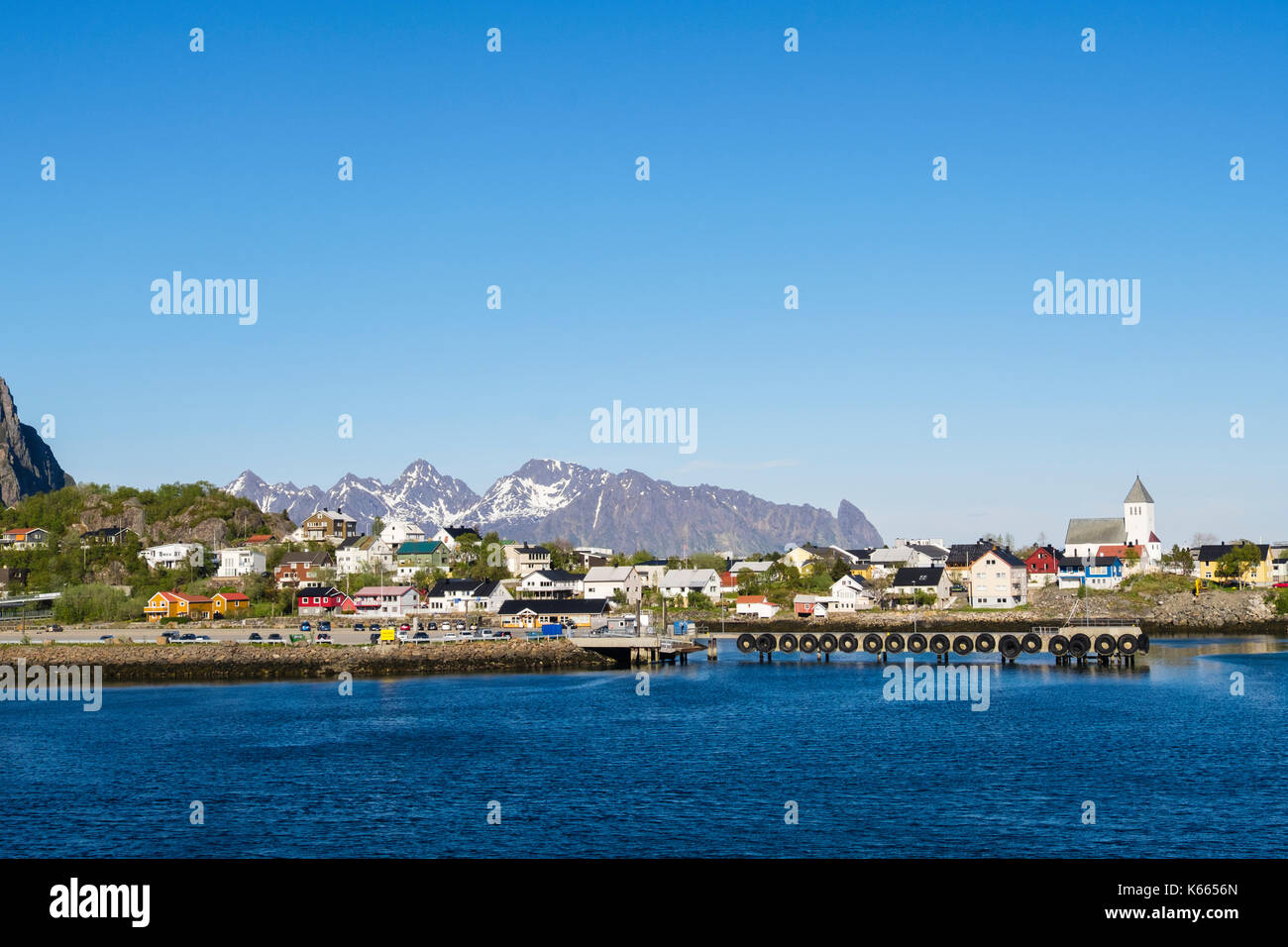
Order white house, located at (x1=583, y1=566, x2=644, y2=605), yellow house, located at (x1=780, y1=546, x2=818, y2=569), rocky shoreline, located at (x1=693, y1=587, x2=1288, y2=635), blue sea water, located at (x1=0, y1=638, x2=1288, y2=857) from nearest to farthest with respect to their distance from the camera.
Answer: blue sea water, located at (x1=0, y1=638, x2=1288, y2=857), rocky shoreline, located at (x1=693, y1=587, x2=1288, y2=635), white house, located at (x1=583, y1=566, x2=644, y2=605), yellow house, located at (x1=780, y1=546, x2=818, y2=569)

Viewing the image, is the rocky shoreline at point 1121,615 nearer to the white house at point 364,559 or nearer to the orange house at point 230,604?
the orange house at point 230,604

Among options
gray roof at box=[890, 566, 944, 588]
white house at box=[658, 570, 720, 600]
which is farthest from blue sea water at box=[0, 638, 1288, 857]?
white house at box=[658, 570, 720, 600]

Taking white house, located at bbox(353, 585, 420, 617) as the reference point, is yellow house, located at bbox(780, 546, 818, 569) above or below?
above

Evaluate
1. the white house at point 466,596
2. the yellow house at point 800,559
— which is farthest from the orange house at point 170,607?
the yellow house at point 800,559

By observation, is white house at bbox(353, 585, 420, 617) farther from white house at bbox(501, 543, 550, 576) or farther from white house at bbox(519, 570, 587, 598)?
white house at bbox(501, 543, 550, 576)

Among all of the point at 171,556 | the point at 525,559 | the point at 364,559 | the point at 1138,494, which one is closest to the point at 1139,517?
the point at 1138,494

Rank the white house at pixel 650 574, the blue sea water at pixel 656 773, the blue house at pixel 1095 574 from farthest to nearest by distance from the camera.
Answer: the white house at pixel 650 574 → the blue house at pixel 1095 574 → the blue sea water at pixel 656 773

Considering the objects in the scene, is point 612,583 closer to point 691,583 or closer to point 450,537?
point 691,583
